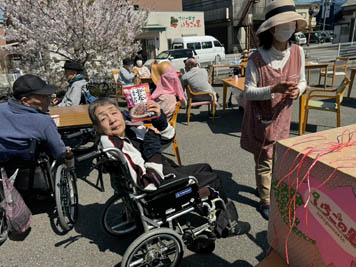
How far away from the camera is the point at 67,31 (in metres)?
6.82

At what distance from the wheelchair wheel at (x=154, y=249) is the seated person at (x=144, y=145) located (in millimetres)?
317

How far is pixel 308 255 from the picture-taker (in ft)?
2.89

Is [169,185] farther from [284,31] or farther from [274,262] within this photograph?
[284,31]

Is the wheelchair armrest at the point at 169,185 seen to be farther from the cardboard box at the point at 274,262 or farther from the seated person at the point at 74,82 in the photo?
the seated person at the point at 74,82

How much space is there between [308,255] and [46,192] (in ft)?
8.02

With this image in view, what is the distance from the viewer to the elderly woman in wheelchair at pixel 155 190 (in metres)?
1.66

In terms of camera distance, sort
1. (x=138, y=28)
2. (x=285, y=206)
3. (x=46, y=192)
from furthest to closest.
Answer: (x=138, y=28) → (x=46, y=192) → (x=285, y=206)

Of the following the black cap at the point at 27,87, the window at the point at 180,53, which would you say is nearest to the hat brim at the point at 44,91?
the black cap at the point at 27,87

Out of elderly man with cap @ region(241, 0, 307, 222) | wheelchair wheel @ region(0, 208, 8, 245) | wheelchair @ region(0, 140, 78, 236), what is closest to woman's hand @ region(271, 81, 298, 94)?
elderly man with cap @ region(241, 0, 307, 222)

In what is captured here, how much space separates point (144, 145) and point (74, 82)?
2.78 m

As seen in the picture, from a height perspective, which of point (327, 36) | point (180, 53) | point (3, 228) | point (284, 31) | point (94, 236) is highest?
point (327, 36)

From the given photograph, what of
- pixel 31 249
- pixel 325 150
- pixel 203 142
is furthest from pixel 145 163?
pixel 203 142

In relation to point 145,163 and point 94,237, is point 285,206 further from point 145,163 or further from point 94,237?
point 94,237

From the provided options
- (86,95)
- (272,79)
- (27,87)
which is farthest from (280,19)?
(86,95)
